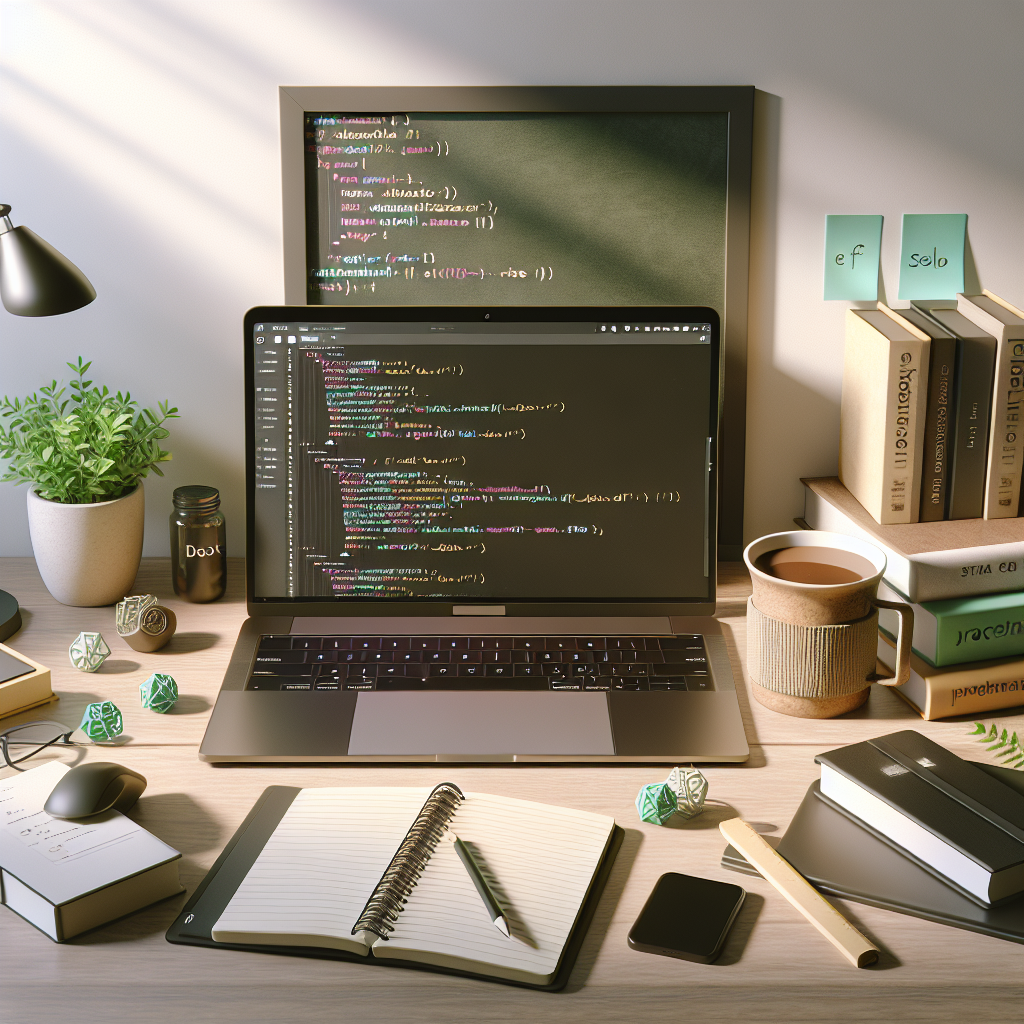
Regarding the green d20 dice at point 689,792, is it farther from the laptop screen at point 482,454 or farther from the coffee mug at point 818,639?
the laptop screen at point 482,454

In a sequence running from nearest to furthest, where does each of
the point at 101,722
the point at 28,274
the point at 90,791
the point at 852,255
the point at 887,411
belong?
the point at 90,791
the point at 101,722
the point at 28,274
the point at 887,411
the point at 852,255

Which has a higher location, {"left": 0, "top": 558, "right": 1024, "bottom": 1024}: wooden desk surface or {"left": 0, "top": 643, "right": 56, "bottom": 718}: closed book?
{"left": 0, "top": 643, "right": 56, "bottom": 718}: closed book

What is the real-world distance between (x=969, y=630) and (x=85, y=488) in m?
0.97

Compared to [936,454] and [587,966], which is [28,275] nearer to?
[587,966]

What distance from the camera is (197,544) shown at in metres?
1.23

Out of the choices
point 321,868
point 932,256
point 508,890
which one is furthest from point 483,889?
point 932,256

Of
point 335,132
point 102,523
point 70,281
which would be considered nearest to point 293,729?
point 102,523

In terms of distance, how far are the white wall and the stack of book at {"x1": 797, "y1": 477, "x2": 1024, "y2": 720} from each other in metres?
0.34

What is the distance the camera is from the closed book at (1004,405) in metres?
1.16

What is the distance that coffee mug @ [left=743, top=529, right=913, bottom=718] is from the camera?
3.19 ft

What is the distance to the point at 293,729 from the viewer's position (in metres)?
0.96

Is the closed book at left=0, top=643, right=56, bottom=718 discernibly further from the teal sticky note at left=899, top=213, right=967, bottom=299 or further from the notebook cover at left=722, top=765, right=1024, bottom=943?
the teal sticky note at left=899, top=213, right=967, bottom=299

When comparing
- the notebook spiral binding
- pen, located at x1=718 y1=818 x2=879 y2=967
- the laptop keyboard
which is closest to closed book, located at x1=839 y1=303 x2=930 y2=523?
the laptop keyboard

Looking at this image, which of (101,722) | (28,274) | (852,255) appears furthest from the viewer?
(852,255)
